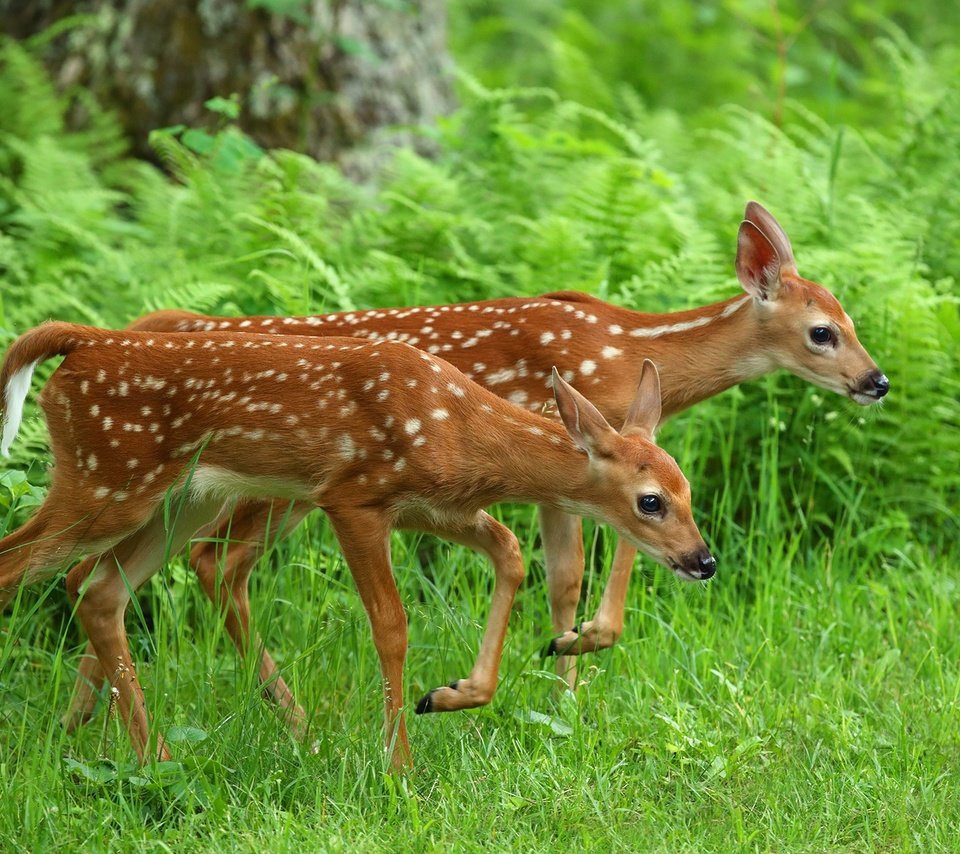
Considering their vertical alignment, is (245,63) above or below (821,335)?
below

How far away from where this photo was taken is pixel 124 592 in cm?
481

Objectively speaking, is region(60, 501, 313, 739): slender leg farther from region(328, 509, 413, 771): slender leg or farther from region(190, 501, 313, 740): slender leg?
region(328, 509, 413, 771): slender leg

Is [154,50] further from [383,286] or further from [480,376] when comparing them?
[480,376]

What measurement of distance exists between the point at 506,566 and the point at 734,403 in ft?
6.60

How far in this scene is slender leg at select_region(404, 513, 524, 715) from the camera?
14.8 ft

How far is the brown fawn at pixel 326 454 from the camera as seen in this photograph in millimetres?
4477

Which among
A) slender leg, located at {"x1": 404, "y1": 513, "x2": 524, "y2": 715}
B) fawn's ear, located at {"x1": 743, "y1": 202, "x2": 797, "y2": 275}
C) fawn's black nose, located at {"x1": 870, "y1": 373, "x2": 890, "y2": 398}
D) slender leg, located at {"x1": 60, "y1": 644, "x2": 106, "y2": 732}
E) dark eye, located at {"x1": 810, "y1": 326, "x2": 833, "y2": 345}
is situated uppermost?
fawn's ear, located at {"x1": 743, "y1": 202, "x2": 797, "y2": 275}

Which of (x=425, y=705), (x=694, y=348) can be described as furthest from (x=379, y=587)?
(x=694, y=348)

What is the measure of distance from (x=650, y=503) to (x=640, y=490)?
50 mm

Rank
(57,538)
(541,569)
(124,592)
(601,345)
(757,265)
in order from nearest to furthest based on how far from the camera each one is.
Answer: (57,538) → (124,592) → (601,345) → (757,265) → (541,569)

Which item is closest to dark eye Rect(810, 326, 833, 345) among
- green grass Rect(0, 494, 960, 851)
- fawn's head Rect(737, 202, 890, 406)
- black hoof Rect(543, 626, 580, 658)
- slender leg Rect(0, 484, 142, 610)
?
fawn's head Rect(737, 202, 890, 406)

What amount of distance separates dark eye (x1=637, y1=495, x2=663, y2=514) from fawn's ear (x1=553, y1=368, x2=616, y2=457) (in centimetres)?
19

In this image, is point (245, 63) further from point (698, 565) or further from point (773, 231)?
point (698, 565)

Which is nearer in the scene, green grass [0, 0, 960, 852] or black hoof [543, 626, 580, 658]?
green grass [0, 0, 960, 852]
